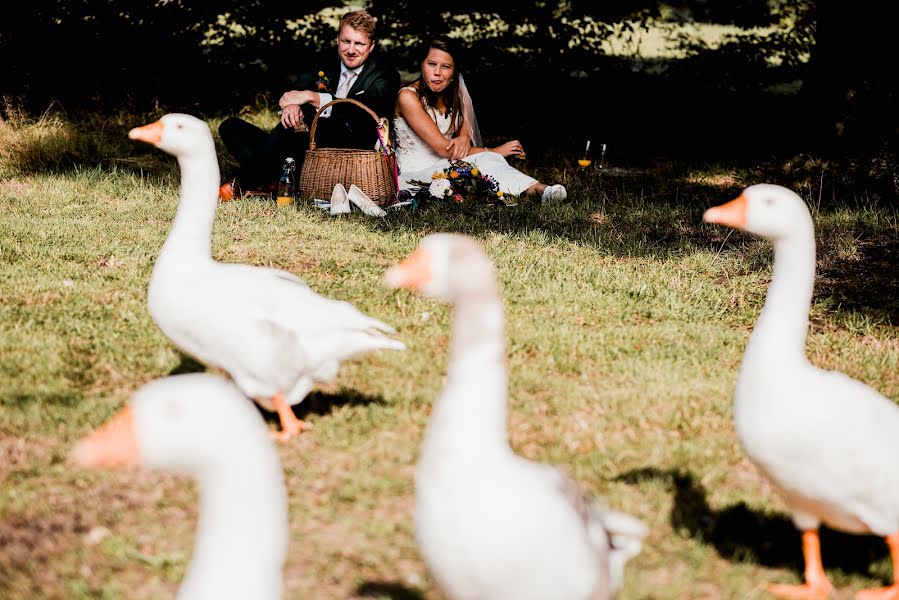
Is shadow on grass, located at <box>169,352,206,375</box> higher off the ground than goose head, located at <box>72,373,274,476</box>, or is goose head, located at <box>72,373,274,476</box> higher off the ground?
goose head, located at <box>72,373,274,476</box>

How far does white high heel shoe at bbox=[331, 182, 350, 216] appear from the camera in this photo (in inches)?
297

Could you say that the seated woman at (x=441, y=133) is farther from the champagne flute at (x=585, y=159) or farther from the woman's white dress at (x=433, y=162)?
the champagne flute at (x=585, y=159)

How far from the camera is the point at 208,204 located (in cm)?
401

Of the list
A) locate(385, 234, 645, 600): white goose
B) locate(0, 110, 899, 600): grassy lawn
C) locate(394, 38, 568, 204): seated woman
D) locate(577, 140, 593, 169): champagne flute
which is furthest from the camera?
locate(577, 140, 593, 169): champagne flute

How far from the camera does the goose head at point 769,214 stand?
289 cm

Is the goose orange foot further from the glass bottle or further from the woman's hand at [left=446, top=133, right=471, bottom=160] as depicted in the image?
the woman's hand at [left=446, top=133, right=471, bottom=160]

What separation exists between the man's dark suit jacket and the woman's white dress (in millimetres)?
387

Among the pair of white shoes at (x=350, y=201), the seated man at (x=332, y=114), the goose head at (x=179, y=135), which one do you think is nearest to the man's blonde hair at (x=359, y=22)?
the seated man at (x=332, y=114)

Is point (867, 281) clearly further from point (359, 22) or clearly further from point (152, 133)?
point (152, 133)

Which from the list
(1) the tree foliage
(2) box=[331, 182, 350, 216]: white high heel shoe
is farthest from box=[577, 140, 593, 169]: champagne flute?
(2) box=[331, 182, 350, 216]: white high heel shoe

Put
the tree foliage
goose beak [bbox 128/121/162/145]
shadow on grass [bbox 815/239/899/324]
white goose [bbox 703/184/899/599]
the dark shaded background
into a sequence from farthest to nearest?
the tree foliage
the dark shaded background
shadow on grass [bbox 815/239/899/324]
goose beak [bbox 128/121/162/145]
white goose [bbox 703/184/899/599]

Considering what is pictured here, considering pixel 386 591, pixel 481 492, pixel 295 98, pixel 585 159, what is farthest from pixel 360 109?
pixel 481 492

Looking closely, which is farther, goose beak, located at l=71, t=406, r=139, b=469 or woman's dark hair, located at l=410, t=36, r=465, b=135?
woman's dark hair, located at l=410, t=36, r=465, b=135

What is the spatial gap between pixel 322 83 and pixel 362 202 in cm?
141
